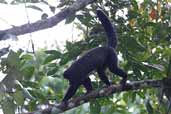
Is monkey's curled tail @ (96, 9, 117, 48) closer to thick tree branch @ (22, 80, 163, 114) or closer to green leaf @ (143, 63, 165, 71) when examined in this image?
green leaf @ (143, 63, 165, 71)

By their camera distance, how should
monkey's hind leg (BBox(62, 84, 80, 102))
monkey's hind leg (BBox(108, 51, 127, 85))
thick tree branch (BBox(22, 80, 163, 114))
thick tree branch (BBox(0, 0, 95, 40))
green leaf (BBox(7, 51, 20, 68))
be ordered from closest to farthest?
1. green leaf (BBox(7, 51, 20, 68))
2. thick tree branch (BBox(0, 0, 95, 40))
3. thick tree branch (BBox(22, 80, 163, 114))
4. monkey's hind leg (BBox(62, 84, 80, 102))
5. monkey's hind leg (BBox(108, 51, 127, 85))

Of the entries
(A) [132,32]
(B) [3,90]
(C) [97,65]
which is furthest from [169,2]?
(B) [3,90]

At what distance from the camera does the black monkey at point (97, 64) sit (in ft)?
9.41

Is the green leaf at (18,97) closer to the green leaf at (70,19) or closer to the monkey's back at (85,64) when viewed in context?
the monkey's back at (85,64)

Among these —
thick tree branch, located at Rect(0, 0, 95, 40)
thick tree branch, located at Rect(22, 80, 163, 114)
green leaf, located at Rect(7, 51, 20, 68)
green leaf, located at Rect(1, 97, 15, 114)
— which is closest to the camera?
green leaf, located at Rect(7, 51, 20, 68)

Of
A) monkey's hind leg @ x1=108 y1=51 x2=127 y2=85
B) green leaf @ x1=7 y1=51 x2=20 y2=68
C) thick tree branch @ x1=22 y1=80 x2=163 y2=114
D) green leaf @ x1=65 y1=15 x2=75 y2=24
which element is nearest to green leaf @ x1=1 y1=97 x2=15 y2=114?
green leaf @ x1=7 y1=51 x2=20 y2=68

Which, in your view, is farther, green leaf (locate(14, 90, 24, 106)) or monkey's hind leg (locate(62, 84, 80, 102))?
monkey's hind leg (locate(62, 84, 80, 102))

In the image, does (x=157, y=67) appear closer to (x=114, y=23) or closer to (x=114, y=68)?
(x=114, y=68)

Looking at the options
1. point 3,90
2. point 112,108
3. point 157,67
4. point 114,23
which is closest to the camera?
point 3,90

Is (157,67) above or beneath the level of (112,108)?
above

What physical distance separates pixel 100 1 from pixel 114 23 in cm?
21

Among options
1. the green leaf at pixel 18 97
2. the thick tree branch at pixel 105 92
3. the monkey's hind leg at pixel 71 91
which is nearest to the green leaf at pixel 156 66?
the thick tree branch at pixel 105 92

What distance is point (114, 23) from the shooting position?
3314mm

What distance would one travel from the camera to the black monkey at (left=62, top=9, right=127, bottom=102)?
287 centimetres
